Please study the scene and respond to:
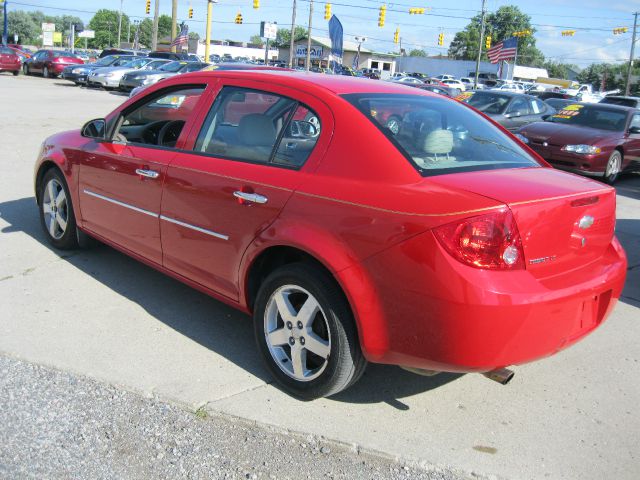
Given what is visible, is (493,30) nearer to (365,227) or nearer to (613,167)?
(613,167)

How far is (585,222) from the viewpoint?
3.30 m

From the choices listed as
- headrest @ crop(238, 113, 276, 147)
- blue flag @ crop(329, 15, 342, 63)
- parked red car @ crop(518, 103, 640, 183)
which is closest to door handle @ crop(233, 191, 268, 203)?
headrest @ crop(238, 113, 276, 147)

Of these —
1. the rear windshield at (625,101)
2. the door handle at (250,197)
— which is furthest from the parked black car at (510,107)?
the door handle at (250,197)

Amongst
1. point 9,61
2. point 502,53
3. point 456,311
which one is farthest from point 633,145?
point 9,61

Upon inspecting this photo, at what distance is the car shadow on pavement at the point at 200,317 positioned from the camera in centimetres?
379

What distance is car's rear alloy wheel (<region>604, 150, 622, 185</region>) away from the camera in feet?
38.4

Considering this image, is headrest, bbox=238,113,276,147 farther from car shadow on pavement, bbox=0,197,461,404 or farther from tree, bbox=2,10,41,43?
tree, bbox=2,10,41,43

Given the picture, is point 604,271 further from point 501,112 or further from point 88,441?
point 501,112

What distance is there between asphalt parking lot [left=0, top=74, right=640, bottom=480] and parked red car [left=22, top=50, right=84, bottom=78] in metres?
32.2

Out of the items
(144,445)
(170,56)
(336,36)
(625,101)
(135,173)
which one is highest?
(336,36)

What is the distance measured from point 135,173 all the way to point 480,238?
2.56 m

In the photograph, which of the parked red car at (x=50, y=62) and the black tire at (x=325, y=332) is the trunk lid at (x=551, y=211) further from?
the parked red car at (x=50, y=62)

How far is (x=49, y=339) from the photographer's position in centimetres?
411

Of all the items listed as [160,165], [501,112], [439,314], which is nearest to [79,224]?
[160,165]
